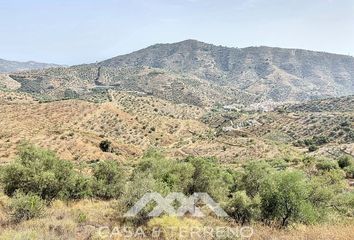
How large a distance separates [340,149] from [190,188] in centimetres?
5332

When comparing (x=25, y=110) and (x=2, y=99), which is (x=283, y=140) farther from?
(x=2, y=99)

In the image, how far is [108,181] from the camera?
73.0 ft

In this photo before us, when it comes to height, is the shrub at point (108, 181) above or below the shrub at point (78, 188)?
below

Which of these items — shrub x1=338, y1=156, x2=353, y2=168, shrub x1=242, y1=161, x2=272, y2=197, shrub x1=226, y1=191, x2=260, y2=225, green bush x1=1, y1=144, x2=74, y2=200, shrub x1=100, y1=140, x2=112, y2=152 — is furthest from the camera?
shrub x1=100, y1=140, x2=112, y2=152

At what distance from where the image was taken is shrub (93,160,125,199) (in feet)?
67.6

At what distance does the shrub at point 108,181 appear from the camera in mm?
20594

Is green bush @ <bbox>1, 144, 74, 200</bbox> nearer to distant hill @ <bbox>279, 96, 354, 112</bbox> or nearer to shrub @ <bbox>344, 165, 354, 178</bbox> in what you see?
shrub @ <bbox>344, 165, 354, 178</bbox>

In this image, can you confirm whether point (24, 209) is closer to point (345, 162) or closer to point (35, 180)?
point (35, 180)

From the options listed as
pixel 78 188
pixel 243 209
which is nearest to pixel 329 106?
pixel 243 209

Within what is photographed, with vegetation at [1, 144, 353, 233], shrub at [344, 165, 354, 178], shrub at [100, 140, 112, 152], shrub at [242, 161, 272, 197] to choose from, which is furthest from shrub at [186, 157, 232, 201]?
shrub at [100, 140, 112, 152]

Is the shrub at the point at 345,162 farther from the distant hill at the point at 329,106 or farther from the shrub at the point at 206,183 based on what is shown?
the distant hill at the point at 329,106

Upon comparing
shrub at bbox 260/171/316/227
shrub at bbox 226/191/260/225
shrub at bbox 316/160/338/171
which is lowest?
shrub at bbox 316/160/338/171

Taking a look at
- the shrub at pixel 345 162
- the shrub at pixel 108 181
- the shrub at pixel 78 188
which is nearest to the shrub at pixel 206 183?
the shrub at pixel 108 181

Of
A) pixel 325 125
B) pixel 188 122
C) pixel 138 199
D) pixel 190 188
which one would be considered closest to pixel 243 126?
pixel 188 122
